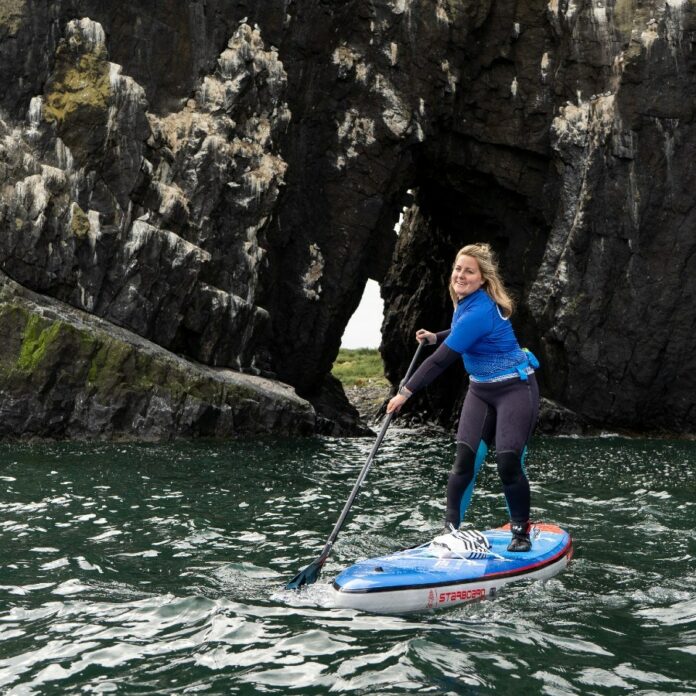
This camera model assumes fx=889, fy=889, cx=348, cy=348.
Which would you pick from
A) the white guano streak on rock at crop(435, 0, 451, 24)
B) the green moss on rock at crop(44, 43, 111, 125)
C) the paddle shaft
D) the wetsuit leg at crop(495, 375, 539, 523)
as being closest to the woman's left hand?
the paddle shaft

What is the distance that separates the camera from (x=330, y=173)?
3062 cm

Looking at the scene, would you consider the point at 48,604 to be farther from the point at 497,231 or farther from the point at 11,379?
the point at 497,231

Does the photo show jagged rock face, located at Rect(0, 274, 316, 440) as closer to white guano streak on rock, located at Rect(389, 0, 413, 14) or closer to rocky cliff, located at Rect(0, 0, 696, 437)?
rocky cliff, located at Rect(0, 0, 696, 437)

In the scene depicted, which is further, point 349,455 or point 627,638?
point 349,455

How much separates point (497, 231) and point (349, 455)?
1574cm

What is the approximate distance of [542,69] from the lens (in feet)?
102

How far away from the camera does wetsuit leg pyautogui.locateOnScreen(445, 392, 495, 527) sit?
383 inches

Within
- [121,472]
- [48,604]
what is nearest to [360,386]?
[121,472]

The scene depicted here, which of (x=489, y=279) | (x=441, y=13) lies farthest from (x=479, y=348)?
(x=441, y=13)

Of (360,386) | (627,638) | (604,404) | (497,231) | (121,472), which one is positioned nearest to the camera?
(627,638)

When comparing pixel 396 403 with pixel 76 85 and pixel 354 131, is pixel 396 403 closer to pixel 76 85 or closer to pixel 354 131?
pixel 76 85

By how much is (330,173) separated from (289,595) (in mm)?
23840

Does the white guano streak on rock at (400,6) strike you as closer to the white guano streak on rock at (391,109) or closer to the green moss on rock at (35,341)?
the white guano streak on rock at (391,109)

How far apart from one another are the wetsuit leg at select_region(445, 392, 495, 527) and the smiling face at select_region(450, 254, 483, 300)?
1.22 meters
